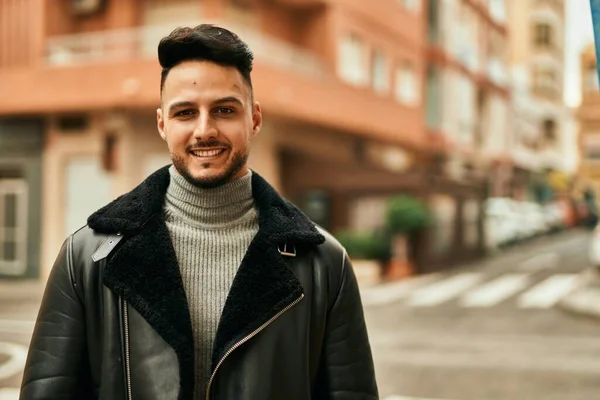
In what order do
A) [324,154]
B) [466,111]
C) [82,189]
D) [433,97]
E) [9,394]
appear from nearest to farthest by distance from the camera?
1. [9,394]
2. [82,189]
3. [324,154]
4. [433,97]
5. [466,111]

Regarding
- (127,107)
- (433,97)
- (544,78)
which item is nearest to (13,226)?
(127,107)

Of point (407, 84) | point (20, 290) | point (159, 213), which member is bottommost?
point (20, 290)

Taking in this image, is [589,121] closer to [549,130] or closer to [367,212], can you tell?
[367,212]

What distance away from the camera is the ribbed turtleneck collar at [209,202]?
2070mm

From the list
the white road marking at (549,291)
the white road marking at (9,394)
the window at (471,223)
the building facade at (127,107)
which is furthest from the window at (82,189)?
the white road marking at (9,394)

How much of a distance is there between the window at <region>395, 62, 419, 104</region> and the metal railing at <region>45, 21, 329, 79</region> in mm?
6576

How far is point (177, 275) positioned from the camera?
6.51 ft

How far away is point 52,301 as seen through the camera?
1975 mm

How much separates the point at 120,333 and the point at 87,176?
1777 centimetres

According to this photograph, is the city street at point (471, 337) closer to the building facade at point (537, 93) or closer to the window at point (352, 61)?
the window at point (352, 61)

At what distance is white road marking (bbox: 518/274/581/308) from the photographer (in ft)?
46.3

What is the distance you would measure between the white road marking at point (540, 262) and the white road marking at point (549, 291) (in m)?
2.11

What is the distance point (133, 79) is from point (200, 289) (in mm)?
16039

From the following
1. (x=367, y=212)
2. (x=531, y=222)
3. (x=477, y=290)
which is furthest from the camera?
(x=531, y=222)
